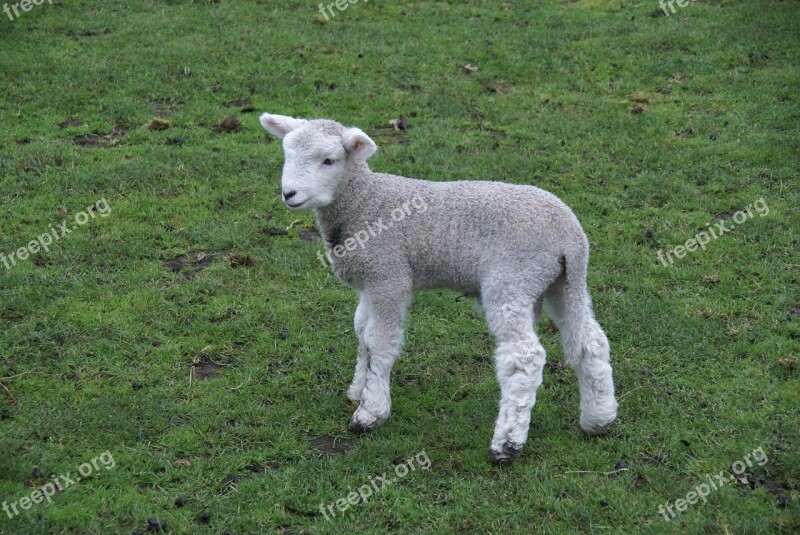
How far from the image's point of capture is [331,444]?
6832 millimetres

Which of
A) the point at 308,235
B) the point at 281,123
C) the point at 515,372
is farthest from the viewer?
the point at 308,235

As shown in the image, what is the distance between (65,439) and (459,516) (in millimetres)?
2959

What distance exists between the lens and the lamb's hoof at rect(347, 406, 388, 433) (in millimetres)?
6852

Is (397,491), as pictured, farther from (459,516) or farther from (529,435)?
(529,435)

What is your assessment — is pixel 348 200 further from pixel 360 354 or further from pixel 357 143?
pixel 360 354

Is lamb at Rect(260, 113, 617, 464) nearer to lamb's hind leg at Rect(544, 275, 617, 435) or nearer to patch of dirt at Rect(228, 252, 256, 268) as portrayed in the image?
lamb's hind leg at Rect(544, 275, 617, 435)

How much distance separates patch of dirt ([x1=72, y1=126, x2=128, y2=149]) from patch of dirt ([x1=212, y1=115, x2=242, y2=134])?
118 cm

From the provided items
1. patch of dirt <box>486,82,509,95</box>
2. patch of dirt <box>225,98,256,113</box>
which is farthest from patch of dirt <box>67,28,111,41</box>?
patch of dirt <box>486,82,509,95</box>

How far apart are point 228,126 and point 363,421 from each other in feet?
19.5

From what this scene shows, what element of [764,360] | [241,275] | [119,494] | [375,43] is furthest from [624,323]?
[375,43]

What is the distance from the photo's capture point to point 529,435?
6.80 m

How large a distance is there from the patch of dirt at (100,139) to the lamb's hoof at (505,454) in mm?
7022

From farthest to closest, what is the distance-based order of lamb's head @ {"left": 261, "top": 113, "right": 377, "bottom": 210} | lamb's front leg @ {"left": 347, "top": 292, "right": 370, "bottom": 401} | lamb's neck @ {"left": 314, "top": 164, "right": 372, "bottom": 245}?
lamb's front leg @ {"left": 347, "top": 292, "right": 370, "bottom": 401} < lamb's neck @ {"left": 314, "top": 164, "right": 372, "bottom": 245} < lamb's head @ {"left": 261, "top": 113, "right": 377, "bottom": 210}

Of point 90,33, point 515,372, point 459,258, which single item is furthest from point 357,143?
point 90,33
